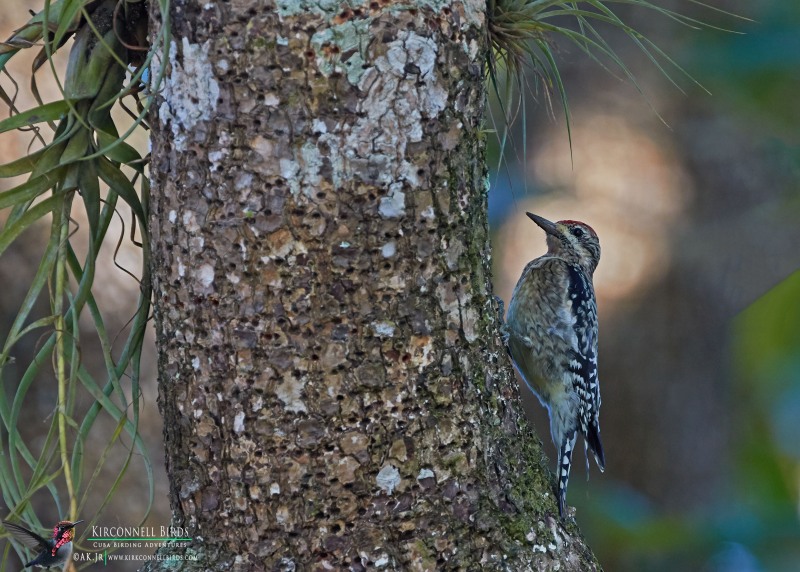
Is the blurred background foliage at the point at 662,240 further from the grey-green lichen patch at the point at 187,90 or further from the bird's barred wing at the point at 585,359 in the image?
the grey-green lichen patch at the point at 187,90

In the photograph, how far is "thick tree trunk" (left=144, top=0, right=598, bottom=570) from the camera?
1720 millimetres

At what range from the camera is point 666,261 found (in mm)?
5523

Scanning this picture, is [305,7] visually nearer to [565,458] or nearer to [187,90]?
[187,90]

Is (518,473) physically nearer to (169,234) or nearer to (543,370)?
(169,234)

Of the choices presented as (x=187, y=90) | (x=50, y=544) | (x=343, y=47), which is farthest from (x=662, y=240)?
(x=50, y=544)

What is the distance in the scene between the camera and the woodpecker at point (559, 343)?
356 cm

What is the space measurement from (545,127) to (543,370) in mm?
2301

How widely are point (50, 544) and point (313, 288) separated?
2.48 feet

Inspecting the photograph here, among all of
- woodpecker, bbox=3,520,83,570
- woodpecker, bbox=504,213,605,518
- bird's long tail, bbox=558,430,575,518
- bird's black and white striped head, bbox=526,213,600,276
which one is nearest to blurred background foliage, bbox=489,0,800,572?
bird's black and white striped head, bbox=526,213,600,276

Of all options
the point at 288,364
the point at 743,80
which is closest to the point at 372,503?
the point at 288,364

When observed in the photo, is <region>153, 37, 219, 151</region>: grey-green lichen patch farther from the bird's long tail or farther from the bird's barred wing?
the bird's barred wing

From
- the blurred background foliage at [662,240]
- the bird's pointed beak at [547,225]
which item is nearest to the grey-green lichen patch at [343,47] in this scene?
Answer: the bird's pointed beak at [547,225]

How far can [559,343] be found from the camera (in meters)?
3.69

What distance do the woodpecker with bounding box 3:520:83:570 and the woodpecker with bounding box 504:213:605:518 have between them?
6.97 feet
